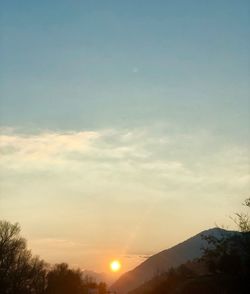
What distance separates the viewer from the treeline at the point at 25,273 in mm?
73312

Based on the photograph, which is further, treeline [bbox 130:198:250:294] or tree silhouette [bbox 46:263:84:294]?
tree silhouette [bbox 46:263:84:294]

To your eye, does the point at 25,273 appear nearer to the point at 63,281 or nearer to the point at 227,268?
the point at 63,281

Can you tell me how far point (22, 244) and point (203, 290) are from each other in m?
49.7

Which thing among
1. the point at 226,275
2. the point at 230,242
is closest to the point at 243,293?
the point at 226,275

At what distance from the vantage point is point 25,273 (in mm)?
81312

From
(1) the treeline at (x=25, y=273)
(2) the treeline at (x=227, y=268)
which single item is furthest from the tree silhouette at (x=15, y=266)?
(2) the treeline at (x=227, y=268)

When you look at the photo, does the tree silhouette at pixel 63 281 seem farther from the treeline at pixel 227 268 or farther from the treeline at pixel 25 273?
the treeline at pixel 227 268

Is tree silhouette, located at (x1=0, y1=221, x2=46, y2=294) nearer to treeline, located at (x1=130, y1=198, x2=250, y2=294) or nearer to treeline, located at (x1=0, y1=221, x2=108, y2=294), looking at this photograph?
treeline, located at (x1=0, y1=221, x2=108, y2=294)

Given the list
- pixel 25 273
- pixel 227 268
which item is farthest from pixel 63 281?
pixel 227 268

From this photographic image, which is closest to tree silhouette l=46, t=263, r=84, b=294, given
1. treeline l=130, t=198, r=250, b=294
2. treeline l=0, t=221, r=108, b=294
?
treeline l=0, t=221, r=108, b=294

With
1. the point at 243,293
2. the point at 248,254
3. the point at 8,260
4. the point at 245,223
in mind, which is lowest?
the point at 243,293

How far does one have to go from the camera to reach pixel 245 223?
3747 cm

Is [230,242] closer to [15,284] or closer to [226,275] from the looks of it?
[226,275]

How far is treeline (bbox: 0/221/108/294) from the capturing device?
73312 millimetres
